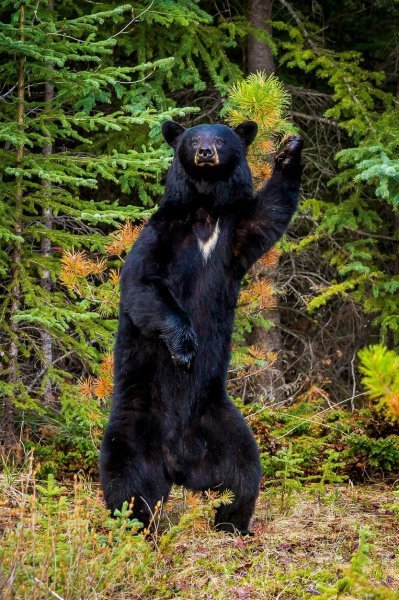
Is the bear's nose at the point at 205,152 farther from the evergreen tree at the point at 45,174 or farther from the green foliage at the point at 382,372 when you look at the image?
the green foliage at the point at 382,372

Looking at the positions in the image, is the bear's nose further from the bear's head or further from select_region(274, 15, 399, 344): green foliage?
select_region(274, 15, 399, 344): green foliage

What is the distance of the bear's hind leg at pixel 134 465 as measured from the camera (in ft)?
16.4

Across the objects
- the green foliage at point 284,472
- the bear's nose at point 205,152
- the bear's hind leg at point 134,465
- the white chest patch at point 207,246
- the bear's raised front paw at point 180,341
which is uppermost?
the bear's nose at point 205,152

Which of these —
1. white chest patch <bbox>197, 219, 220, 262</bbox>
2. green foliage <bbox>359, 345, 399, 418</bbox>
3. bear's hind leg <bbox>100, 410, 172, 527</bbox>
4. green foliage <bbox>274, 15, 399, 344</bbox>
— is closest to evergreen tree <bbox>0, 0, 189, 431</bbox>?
white chest patch <bbox>197, 219, 220, 262</bbox>

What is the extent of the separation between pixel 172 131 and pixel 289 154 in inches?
27.1

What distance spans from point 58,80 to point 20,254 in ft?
4.36

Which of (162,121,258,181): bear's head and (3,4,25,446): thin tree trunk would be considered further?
(3,4,25,446): thin tree trunk

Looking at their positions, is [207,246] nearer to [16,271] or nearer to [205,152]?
[205,152]

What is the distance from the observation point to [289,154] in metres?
5.42

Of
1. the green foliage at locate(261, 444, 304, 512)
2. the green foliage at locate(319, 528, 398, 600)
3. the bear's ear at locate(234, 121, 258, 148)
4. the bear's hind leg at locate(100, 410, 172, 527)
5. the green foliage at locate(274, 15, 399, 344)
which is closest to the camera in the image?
the green foliage at locate(319, 528, 398, 600)

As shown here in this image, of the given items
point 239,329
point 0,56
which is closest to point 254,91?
point 239,329

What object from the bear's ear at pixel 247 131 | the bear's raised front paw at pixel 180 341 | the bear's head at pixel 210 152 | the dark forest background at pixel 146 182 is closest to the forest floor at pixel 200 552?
the bear's raised front paw at pixel 180 341

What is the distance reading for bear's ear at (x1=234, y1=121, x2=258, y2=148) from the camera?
5527 millimetres

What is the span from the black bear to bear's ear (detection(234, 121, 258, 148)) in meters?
0.12
